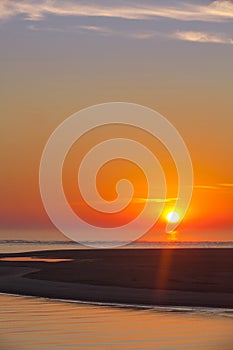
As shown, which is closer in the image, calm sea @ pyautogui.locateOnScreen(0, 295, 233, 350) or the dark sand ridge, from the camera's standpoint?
calm sea @ pyautogui.locateOnScreen(0, 295, 233, 350)

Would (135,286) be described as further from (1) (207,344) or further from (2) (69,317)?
(1) (207,344)

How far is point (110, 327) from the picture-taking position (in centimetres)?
2458

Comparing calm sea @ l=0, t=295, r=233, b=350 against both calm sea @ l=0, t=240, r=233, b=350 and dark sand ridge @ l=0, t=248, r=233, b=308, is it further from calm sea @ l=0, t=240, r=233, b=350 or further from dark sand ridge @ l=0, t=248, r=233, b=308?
dark sand ridge @ l=0, t=248, r=233, b=308

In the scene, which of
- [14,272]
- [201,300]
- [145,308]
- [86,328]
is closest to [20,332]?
[86,328]

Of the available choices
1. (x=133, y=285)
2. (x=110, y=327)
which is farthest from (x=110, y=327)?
(x=133, y=285)

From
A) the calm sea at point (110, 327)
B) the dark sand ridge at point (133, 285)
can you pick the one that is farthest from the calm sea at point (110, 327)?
the dark sand ridge at point (133, 285)

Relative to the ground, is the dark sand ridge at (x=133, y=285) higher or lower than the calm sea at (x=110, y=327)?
higher

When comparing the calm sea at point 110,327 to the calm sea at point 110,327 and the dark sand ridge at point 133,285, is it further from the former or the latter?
the dark sand ridge at point 133,285

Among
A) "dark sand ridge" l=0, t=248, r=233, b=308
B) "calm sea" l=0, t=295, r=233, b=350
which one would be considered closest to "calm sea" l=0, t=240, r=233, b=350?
"calm sea" l=0, t=295, r=233, b=350

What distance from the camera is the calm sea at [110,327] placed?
21078 millimetres

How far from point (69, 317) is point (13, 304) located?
221 inches

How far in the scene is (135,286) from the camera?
39.4 metres

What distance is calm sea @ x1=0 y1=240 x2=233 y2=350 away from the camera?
21.1 metres

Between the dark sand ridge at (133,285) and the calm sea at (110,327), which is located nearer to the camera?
the calm sea at (110,327)
